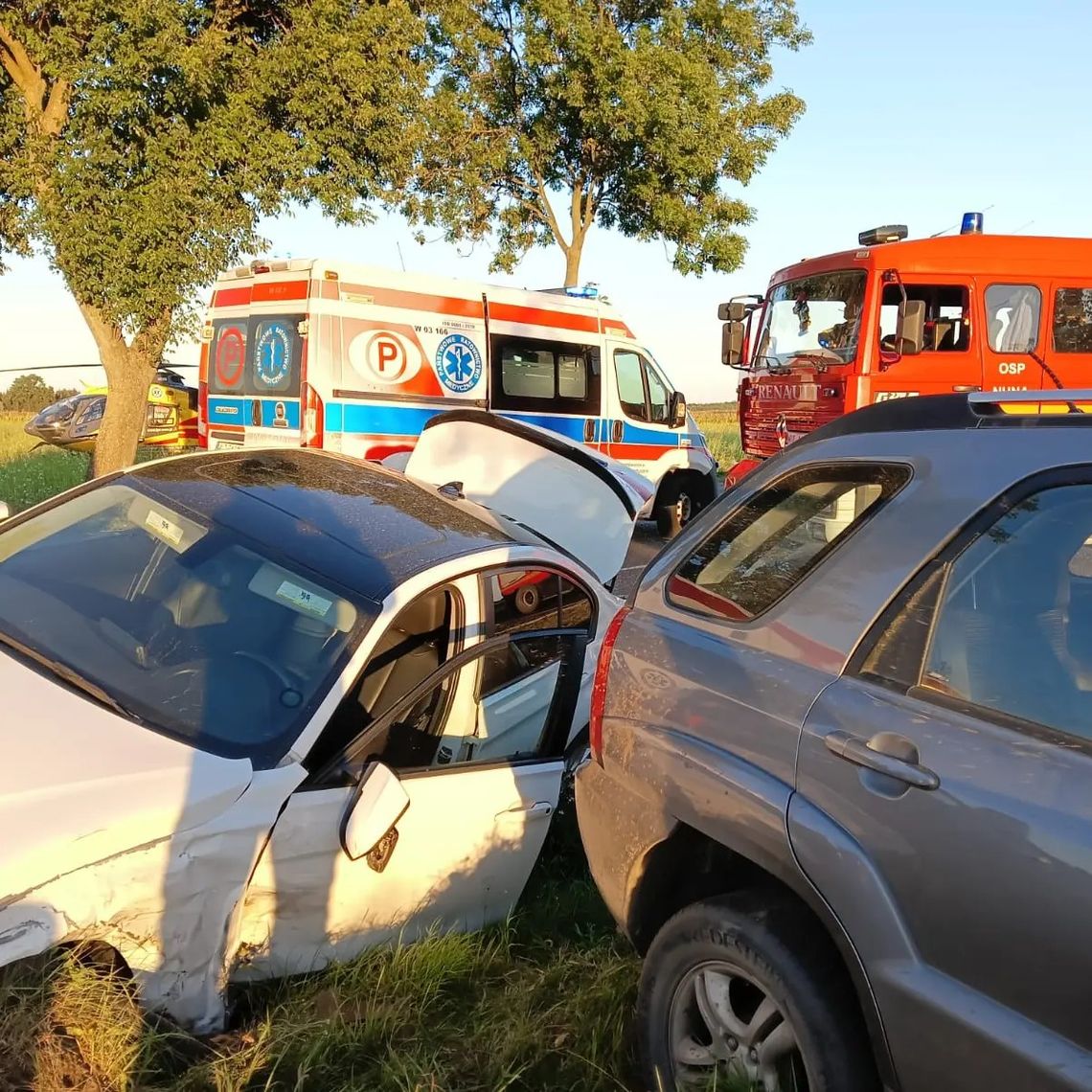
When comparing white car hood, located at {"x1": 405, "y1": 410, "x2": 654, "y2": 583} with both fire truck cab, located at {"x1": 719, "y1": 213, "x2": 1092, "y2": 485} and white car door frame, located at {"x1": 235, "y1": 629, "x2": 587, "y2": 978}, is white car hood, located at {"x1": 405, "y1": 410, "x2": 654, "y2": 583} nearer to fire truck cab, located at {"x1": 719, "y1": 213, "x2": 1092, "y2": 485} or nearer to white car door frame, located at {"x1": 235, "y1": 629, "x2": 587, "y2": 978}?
white car door frame, located at {"x1": 235, "y1": 629, "x2": 587, "y2": 978}

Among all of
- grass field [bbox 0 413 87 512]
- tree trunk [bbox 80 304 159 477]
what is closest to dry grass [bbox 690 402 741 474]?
tree trunk [bbox 80 304 159 477]

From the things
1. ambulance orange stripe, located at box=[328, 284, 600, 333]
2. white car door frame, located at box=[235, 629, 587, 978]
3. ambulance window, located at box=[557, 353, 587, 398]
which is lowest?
white car door frame, located at box=[235, 629, 587, 978]

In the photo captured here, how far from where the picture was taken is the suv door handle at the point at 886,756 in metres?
1.70

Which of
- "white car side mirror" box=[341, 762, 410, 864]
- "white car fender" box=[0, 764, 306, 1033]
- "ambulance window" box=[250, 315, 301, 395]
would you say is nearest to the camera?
"white car fender" box=[0, 764, 306, 1033]

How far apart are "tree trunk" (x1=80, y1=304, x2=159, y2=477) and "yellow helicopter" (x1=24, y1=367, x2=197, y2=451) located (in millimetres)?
4469

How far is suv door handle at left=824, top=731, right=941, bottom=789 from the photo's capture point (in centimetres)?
170

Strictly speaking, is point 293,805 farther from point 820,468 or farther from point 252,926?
point 820,468

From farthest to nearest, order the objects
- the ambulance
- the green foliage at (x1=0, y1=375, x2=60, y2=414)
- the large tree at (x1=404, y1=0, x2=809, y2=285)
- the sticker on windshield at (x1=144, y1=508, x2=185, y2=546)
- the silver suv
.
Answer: the green foliage at (x1=0, y1=375, x2=60, y2=414), the large tree at (x1=404, y1=0, x2=809, y2=285), the ambulance, the sticker on windshield at (x1=144, y1=508, x2=185, y2=546), the silver suv

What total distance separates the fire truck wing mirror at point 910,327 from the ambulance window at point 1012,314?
0.68m

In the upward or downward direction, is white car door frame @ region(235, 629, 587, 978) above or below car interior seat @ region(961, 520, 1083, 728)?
below

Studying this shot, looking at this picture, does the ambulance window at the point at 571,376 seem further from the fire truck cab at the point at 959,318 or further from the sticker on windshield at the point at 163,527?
the sticker on windshield at the point at 163,527

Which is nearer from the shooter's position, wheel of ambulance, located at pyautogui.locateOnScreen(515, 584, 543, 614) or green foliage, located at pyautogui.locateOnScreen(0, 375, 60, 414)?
wheel of ambulance, located at pyautogui.locateOnScreen(515, 584, 543, 614)

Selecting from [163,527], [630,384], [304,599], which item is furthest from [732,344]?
[304,599]

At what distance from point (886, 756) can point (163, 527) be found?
2570mm
